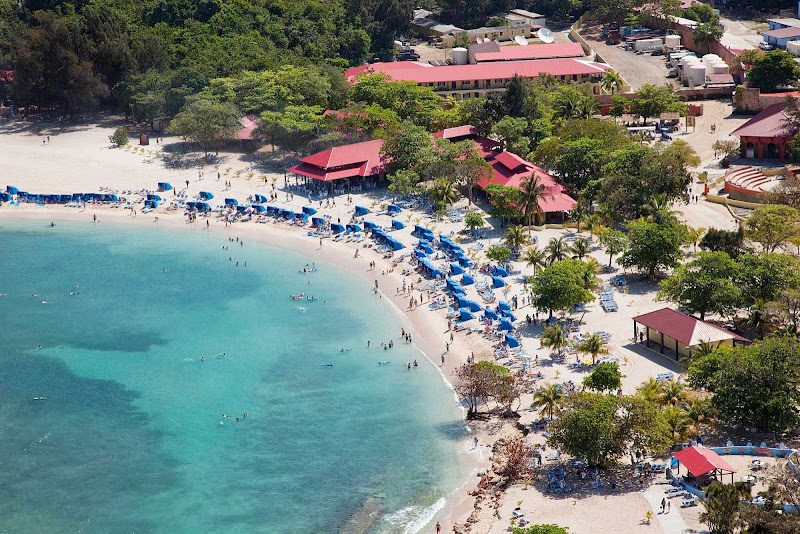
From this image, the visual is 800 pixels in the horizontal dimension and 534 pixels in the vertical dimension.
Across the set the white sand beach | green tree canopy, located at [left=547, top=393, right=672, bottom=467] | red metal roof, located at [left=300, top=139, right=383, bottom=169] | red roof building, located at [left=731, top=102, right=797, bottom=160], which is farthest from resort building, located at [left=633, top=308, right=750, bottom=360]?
red metal roof, located at [left=300, top=139, right=383, bottom=169]

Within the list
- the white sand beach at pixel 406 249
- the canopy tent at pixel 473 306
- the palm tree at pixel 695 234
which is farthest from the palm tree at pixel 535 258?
the palm tree at pixel 695 234

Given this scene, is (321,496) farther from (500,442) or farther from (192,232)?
(192,232)

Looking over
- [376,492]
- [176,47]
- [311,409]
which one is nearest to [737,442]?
[376,492]

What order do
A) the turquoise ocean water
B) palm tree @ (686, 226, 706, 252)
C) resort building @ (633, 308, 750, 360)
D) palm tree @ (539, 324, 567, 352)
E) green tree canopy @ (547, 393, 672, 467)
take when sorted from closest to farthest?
green tree canopy @ (547, 393, 672, 467) → the turquoise ocean water → resort building @ (633, 308, 750, 360) → palm tree @ (539, 324, 567, 352) → palm tree @ (686, 226, 706, 252)

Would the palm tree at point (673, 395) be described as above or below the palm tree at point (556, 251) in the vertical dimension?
below

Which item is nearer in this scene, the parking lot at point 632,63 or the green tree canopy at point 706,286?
the green tree canopy at point 706,286

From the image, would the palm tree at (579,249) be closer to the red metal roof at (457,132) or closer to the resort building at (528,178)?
Answer: the resort building at (528,178)

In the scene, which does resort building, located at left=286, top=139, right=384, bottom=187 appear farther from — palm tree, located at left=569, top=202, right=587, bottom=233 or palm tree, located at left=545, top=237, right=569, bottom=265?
palm tree, located at left=545, top=237, right=569, bottom=265

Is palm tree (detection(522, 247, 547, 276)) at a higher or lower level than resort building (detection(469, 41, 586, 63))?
lower
